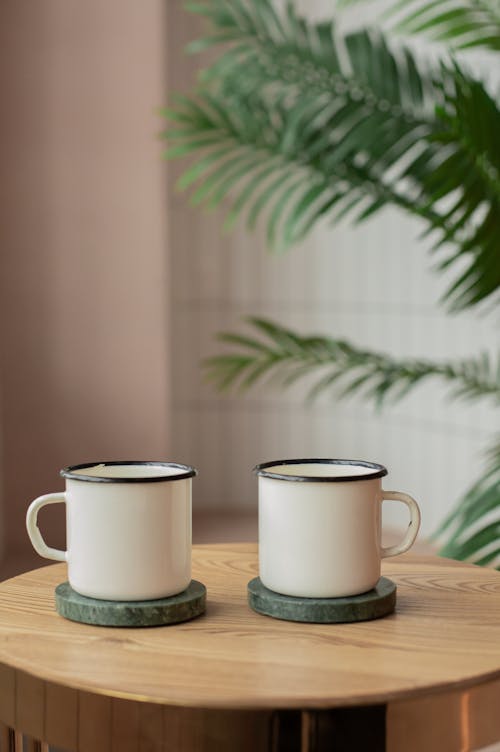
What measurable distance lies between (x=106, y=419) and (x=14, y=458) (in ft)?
1.16

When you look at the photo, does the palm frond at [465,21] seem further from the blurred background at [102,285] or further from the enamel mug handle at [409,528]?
the blurred background at [102,285]

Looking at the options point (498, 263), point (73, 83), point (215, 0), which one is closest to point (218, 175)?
point (215, 0)

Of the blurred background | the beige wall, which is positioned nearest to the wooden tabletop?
the blurred background

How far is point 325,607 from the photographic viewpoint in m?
0.88

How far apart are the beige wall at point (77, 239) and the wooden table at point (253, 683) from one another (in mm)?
2778

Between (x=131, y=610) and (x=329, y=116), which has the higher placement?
(x=329, y=116)

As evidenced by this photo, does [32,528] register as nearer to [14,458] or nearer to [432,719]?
[432,719]

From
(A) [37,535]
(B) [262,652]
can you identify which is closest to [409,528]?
(B) [262,652]

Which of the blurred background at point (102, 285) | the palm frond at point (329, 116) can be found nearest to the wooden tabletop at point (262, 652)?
the palm frond at point (329, 116)

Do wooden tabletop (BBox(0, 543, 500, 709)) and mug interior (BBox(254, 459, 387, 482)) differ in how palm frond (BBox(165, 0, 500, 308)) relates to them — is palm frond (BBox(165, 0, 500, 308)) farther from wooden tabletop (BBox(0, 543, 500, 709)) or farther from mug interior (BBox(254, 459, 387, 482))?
wooden tabletop (BBox(0, 543, 500, 709))

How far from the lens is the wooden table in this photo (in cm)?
72

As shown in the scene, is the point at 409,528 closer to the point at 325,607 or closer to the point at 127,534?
the point at 325,607

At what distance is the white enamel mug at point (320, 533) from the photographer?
880 mm

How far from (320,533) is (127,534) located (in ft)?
0.54
